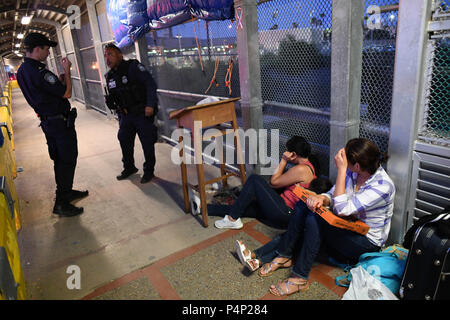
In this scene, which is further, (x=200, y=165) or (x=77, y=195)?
(x=77, y=195)

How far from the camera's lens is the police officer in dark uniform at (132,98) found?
434cm

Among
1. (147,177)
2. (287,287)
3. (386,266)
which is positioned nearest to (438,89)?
(386,266)

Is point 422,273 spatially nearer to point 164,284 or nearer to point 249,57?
point 164,284

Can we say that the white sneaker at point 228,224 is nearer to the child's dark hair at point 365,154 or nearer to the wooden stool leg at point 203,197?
the wooden stool leg at point 203,197

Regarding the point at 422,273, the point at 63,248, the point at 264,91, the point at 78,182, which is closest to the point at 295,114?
the point at 264,91

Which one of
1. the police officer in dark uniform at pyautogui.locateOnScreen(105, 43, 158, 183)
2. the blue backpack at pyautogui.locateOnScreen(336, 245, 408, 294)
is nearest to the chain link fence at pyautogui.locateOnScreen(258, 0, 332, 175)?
the blue backpack at pyautogui.locateOnScreen(336, 245, 408, 294)

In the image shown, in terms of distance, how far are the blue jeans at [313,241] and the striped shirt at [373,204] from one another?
4.5 inches

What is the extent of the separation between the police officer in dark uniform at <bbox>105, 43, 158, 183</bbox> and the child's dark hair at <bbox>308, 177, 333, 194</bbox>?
257cm

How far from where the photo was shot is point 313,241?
7.39 ft

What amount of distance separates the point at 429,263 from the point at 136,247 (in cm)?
244

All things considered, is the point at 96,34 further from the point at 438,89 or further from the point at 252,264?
the point at 438,89

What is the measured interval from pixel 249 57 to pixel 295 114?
0.85 meters

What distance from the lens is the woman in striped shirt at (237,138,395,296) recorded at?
216cm

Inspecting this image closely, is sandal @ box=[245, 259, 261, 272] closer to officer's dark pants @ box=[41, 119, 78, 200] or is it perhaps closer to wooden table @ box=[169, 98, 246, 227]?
wooden table @ box=[169, 98, 246, 227]
